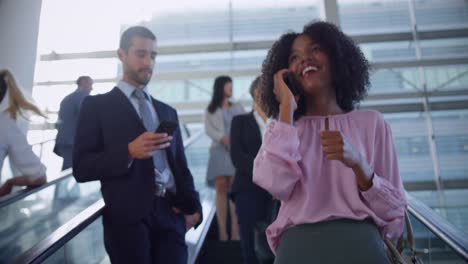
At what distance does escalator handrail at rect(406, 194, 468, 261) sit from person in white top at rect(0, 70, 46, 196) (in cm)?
233

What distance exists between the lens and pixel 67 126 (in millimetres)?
4129

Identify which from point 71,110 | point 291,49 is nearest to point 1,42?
point 71,110

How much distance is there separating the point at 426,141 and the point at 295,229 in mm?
8998

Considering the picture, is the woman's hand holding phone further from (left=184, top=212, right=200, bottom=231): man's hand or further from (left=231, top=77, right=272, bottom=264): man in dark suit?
(left=231, top=77, right=272, bottom=264): man in dark suit

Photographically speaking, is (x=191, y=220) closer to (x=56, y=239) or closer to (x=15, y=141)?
(x=56, y=239)

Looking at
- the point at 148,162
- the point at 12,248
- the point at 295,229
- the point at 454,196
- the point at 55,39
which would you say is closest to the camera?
the point at 295,229

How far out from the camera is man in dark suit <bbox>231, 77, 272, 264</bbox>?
256cm

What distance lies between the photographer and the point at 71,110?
4.27 metres

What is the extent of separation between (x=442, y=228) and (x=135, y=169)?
141 centimetres

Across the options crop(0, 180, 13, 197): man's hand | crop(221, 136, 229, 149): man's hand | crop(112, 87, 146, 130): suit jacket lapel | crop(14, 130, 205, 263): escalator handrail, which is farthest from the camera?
crop(221, 136, 229, 149): man's hand

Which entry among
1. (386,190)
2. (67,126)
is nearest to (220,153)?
(67,126)

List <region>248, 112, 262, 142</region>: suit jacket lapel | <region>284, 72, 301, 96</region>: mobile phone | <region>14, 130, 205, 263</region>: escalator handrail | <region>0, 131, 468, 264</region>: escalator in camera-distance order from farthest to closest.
A: <region>248, 112, 262, 142</region>: suit jacket lapel, <region>0, 131, 468, 264</region>: escalator, <region>14, 130, 205, 263</region>: escalator handrail, <region>284, 72, 301, 96</region>: mobile phone

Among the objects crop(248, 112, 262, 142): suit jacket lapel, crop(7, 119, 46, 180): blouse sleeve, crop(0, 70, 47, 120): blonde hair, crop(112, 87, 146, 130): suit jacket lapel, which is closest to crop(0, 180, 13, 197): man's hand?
crop(7, 119, 46, 180): blouse sleeve

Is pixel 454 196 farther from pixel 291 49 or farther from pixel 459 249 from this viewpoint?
pixel 291 49
